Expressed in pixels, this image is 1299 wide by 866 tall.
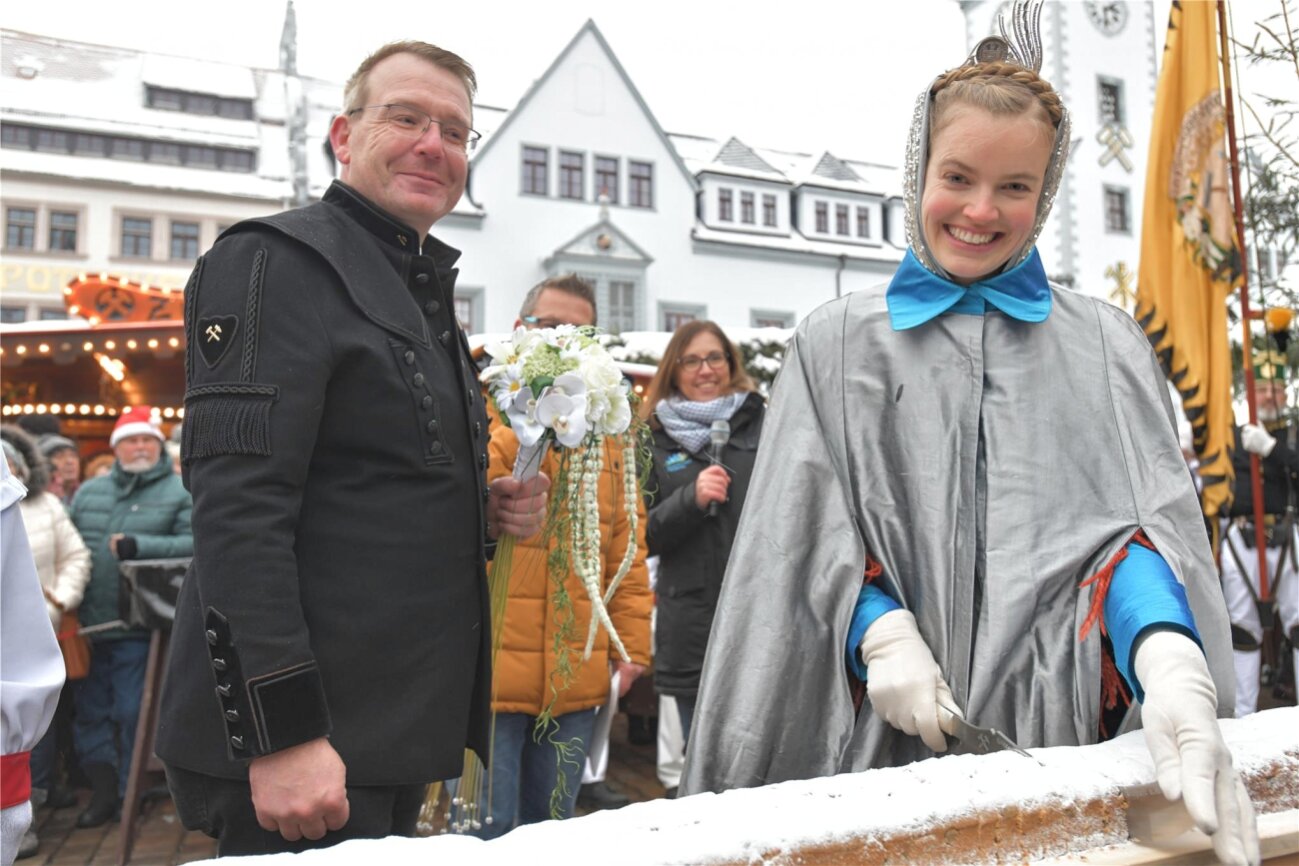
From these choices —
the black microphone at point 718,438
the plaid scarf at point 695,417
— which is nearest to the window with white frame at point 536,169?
the plaid scarf at point 695,417

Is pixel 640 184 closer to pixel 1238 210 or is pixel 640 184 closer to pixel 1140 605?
pixel 1238 210

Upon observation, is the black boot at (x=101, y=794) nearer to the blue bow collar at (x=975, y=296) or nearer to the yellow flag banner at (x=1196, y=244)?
the blue bow collar at (x=975, y=296)

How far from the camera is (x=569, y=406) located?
2.20 m

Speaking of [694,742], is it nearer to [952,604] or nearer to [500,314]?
[952,604]

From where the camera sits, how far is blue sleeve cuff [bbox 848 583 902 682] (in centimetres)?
178

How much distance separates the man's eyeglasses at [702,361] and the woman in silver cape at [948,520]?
246cm

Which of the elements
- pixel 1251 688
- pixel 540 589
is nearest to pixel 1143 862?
pixel 540 589

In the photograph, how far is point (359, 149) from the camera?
76.6 inches

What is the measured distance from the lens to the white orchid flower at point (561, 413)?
219 cm

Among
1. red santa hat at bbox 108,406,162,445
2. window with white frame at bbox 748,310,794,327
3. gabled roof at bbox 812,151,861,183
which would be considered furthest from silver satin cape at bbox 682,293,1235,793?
gabled roof at bbox 812,151,861,183

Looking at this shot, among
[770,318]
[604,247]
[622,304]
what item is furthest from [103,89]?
[770,318]

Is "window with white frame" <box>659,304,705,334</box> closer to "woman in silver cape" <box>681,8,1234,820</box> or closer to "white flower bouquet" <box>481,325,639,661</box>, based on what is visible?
"white flower bouquet" <box>481,325,639,661</box>

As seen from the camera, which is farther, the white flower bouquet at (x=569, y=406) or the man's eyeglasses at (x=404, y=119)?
the white flower bouquet at (x=569, y=406)

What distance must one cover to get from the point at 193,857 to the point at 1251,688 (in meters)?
6.06
